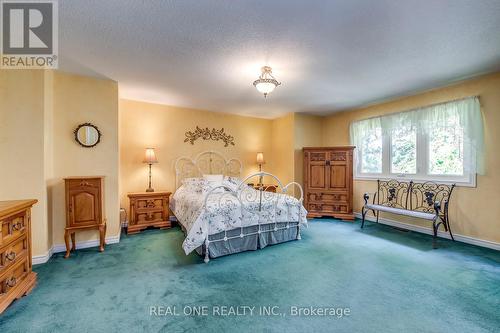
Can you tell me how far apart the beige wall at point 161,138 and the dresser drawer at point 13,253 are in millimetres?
2337

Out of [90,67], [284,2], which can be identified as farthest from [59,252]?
[284,2]

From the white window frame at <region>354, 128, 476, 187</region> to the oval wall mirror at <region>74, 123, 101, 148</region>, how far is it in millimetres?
5352

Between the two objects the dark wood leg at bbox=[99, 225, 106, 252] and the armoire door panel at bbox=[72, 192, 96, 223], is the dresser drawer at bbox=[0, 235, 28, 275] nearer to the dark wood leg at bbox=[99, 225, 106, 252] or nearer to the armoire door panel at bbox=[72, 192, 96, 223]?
the armoire door panel at bbox=[72, 192, 96, 223]

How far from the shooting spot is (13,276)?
1.98 m

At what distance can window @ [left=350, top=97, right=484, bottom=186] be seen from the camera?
11.4 feet

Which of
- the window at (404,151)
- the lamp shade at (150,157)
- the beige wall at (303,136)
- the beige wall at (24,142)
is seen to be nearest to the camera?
the beige wall at (24,142)

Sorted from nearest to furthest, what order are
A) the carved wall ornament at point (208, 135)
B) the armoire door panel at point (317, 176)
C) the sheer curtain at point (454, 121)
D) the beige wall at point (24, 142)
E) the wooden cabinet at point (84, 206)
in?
the beige wall at point (24, 142), the wooden cabinet at point (84, 206), the sheer curtain at point (454, 121), the carved wall ornament at point (208, 135), the armoire door panel at point (317, 176)

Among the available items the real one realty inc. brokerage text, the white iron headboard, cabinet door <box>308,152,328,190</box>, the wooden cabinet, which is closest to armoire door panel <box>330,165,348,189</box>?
cabinet door <box>308,152,328,190</box>

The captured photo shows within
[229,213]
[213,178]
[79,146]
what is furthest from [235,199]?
[79,146]

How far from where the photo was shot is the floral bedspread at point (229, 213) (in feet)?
9.36

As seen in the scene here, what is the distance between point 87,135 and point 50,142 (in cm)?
44

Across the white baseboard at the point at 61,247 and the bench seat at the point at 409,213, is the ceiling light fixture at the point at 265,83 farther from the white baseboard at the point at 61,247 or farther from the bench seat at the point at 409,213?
the white baseboard at the point at 61,247

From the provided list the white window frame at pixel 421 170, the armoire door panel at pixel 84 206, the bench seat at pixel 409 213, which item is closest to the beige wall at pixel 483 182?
the white window frame at pixel 421 170

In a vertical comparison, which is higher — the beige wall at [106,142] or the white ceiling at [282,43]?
the white ceiling at [282,43]
